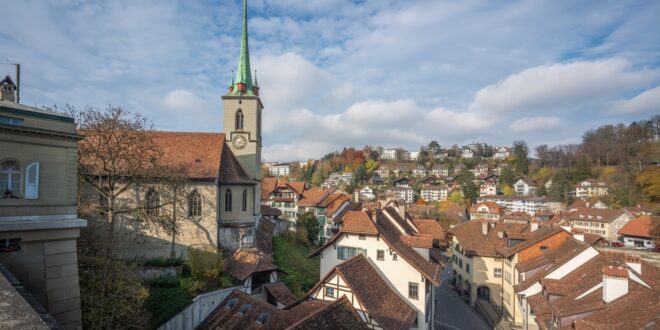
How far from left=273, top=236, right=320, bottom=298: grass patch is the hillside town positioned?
24cm

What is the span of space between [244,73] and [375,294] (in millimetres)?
25400

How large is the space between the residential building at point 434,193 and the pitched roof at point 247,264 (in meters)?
99.4

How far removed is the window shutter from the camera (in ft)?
39.0

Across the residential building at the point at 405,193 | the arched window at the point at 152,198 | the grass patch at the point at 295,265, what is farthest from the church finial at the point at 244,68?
the residential building at the point at 405,193

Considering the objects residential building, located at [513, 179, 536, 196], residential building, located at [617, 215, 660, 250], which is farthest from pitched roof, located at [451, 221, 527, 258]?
residential building, located at [513, 179, 536, 196]

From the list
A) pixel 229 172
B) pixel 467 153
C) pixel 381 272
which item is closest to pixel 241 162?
pixel 229 172

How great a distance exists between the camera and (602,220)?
60.6 metres

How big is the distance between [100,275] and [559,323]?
22.4m

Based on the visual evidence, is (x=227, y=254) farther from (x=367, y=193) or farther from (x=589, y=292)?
(x=367, y=193)

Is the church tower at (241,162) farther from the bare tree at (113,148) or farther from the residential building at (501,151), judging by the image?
the residential building at (501,151)

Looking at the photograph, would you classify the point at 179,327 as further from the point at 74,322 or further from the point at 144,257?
the point at 144,257

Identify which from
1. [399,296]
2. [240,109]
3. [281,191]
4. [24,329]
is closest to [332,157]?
[281,191]

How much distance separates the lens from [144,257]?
26.1 metres

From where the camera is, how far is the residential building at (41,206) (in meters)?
11.4
